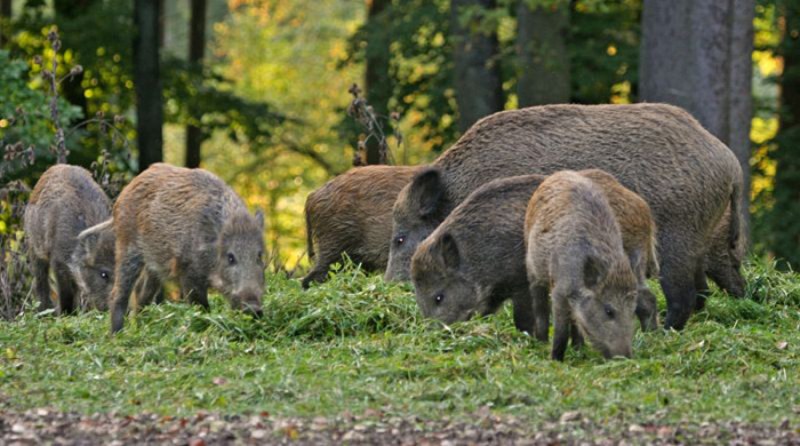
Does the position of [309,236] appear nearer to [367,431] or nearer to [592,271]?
[592,271]

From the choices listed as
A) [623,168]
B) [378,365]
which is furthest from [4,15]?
[378,365]

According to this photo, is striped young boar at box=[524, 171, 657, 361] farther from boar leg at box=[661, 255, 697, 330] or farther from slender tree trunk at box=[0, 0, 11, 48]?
slender tree trunk at box=[0, 0, 11, 48]

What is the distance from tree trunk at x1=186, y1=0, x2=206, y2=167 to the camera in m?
26.5

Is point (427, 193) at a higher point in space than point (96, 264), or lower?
higher

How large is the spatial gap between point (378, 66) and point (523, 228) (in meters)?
15.6

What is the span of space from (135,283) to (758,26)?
20095 mm

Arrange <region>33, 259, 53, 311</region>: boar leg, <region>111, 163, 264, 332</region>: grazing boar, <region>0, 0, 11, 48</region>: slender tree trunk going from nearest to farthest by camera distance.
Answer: <region>111, 163, 264, 332</region>: grazing boar < <region>33, 259, 53, 311</region>: boar leg < <region>0, 0, 11, 48</region>: slender tree trunk

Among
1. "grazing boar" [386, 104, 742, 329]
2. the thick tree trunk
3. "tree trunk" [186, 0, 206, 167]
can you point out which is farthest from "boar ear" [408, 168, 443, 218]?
"tree trunk" [186, 0, 206, 167]

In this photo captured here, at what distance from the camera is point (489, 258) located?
932 cm

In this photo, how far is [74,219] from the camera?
12.0 metres

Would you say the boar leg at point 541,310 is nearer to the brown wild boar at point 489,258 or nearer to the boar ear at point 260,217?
the brown wild boar at point 489,258

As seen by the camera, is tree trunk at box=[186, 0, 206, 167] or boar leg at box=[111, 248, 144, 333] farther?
tree trunk at box=[186, 0, 206, 167]

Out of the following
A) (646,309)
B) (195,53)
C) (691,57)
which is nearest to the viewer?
(646,309)

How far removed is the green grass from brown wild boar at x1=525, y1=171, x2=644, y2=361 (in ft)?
0.64
